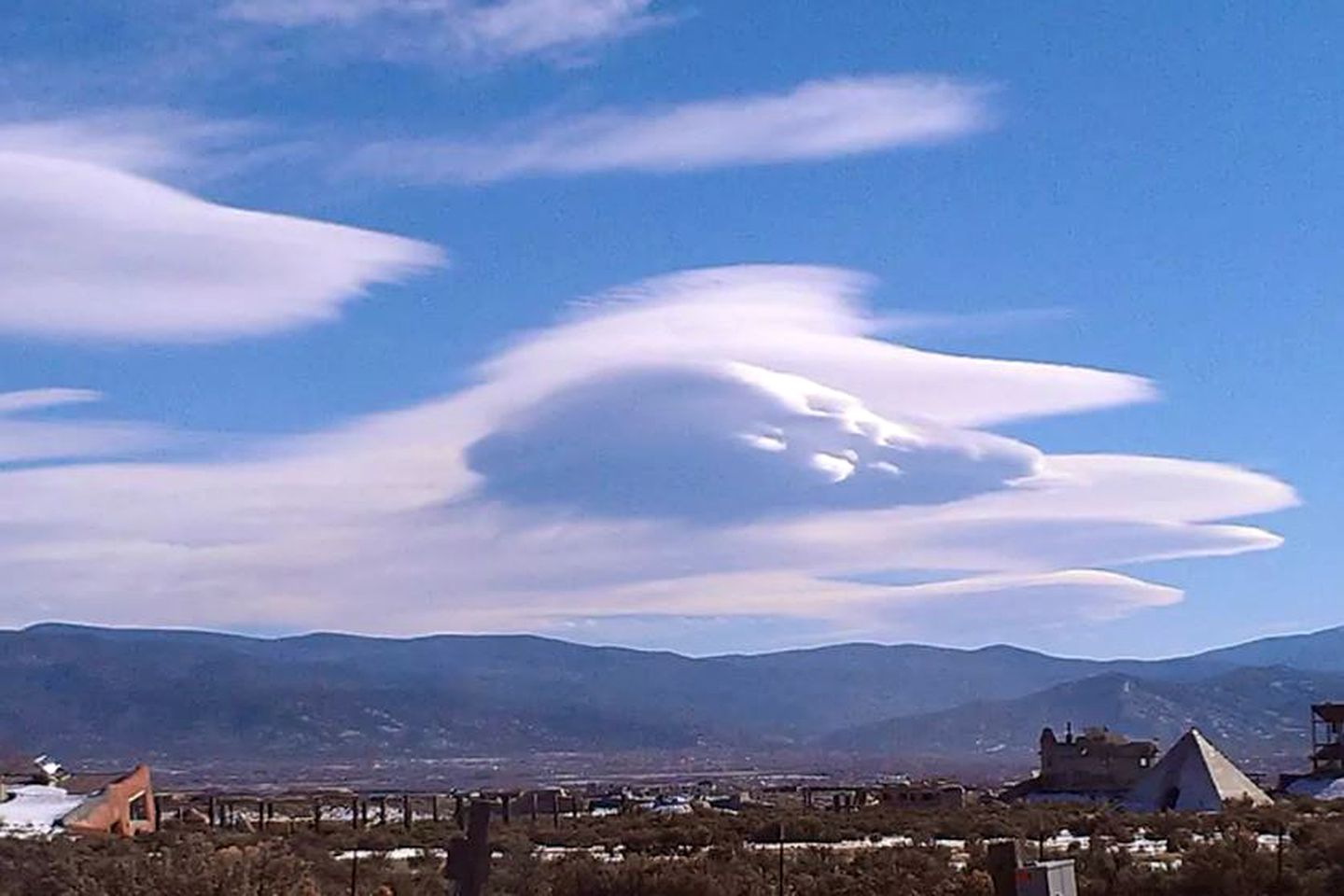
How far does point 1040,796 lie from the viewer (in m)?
75.8

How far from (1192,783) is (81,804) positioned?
33.6 meters

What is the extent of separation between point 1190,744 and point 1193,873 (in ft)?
123

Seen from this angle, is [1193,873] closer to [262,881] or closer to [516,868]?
[516,868]

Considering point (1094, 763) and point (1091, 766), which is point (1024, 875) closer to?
point (1094, 763)

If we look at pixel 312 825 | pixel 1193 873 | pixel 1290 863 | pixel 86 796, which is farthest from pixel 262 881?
pixel 86 796

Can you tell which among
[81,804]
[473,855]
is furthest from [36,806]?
[473,855]

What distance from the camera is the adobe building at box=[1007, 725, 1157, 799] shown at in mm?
73750

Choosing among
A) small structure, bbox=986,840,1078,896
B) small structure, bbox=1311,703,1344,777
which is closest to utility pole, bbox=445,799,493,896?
small structure, bbox=986,840,1078,896

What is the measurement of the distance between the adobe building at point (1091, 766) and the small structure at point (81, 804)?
30.8 m

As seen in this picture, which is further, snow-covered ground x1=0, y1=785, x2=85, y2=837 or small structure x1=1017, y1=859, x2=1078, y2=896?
snow-covered ground x1=0, y1=785, x2=85, y2=837

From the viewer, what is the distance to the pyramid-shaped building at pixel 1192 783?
214ft

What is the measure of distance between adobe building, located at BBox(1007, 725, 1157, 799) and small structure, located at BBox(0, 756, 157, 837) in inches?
1213

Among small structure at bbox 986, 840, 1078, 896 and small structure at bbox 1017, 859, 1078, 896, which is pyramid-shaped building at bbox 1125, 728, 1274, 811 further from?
small structure at bbox 1017, 859, 1078, 896

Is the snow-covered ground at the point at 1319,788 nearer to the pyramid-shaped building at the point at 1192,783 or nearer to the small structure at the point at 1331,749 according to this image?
the small structure at the point at 1331,749
